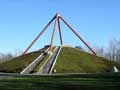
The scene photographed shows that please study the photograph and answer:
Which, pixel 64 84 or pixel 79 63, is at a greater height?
pixel 64 84

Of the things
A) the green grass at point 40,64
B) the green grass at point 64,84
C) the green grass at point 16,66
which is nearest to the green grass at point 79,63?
the green grass at point 40,64

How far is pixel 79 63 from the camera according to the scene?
Answer: 64062 millimetres

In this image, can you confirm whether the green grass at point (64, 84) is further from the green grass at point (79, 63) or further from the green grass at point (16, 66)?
the green grass at point (16, 66)

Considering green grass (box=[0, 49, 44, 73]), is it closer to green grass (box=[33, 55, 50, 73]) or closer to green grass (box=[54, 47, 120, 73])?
green grass (box=[33, 55, 50, 73])

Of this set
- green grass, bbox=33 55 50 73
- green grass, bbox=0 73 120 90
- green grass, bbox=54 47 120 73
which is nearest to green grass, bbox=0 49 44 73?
green grass, bbox=33 55 50 73

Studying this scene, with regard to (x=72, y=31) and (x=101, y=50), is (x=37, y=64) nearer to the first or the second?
(x=72, y=31)

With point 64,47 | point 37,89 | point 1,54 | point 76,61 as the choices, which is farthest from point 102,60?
point 1,54

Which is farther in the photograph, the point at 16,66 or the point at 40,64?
the point at 16,66

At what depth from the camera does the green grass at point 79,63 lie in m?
59.0

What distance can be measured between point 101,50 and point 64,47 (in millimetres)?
81067

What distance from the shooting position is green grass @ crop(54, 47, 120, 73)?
2323 inches

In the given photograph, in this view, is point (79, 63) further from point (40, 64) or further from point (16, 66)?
point (16, 66)

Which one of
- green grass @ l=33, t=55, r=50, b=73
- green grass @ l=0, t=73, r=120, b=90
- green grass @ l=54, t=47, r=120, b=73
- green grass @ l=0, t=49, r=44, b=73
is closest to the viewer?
green grass @ l=0, t=73, r=120, b=90

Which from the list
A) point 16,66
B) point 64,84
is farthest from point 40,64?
point 64,84
